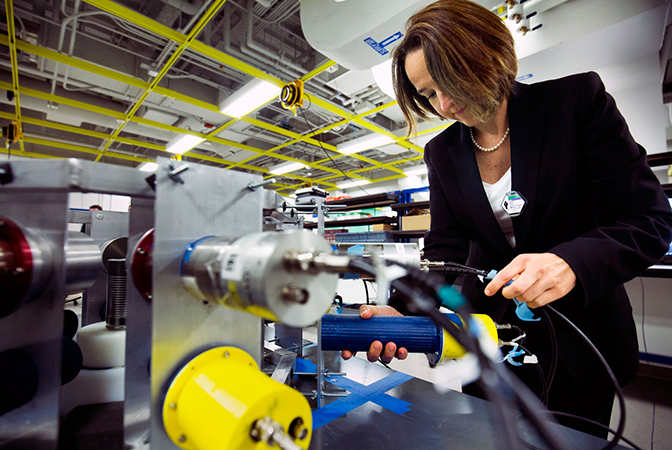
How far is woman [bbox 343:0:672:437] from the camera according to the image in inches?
19.4

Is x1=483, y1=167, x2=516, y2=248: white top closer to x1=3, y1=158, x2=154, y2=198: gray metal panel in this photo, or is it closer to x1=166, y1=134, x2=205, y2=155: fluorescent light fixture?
x1=3, y1=158, x2=154, y2=198: gray metal panel

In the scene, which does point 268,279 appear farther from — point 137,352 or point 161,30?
point 161,30

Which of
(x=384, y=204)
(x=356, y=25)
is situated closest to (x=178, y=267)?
(x=356, y=25)

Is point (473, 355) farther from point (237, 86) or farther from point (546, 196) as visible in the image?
point (237, 86)

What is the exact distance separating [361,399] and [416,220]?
1581 millimetres

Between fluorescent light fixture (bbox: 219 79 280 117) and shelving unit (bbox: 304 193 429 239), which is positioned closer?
shelving unit (bbox: 304 193 429 239)

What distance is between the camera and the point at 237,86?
3721mm

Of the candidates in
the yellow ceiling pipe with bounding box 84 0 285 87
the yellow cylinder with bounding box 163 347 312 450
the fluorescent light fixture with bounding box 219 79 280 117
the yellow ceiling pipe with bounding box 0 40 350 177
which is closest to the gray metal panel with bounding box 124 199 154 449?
the yellow cylinder with bounding box 163 347 312 450

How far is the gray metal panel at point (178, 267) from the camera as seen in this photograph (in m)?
0.27

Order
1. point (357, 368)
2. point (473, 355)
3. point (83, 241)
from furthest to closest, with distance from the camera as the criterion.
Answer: point (357, 368) < point (83, 241) < point (473, 355)

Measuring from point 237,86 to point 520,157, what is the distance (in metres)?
3.79

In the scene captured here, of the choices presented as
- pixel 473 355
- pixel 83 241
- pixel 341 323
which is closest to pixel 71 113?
pixel 83 241

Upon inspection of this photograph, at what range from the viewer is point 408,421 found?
59cm

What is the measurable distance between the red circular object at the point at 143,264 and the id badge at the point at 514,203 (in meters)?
0.64
